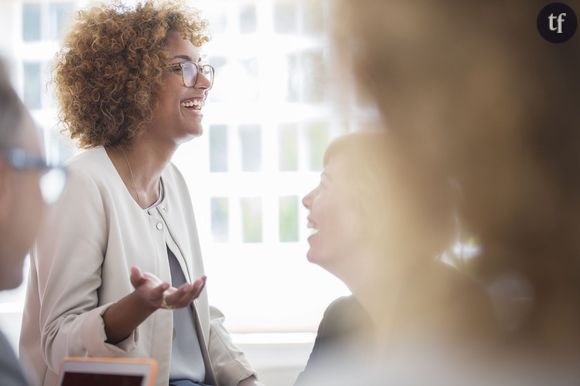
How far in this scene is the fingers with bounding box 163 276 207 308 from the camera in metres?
0.48

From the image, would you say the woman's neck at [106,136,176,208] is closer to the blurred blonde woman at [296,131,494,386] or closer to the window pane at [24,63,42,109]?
the window pane at [24,63,42,109]

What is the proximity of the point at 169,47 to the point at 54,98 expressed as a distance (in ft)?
0.53

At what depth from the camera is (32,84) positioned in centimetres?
67

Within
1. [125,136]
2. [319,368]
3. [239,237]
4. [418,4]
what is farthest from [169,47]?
[418,4]

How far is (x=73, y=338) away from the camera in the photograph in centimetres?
64

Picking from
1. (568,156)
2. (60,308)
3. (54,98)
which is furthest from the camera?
(54,98)

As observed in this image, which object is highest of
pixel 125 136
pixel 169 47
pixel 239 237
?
pixel 169 47

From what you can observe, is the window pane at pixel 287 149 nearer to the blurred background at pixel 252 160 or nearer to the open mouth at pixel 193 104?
the blurred background at pixel 252 160

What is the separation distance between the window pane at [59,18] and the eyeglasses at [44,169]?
140mm

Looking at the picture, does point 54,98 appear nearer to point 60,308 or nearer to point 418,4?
point 60,308

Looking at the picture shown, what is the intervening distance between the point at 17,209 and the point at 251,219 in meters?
0.22

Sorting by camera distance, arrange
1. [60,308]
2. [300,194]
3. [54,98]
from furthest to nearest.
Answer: [54,98] < [60,308] < [300,194]

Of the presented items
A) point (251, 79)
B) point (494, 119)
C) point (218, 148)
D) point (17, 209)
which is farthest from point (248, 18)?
point (494, 119)

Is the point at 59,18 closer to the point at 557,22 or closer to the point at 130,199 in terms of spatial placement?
the point at 130,199
